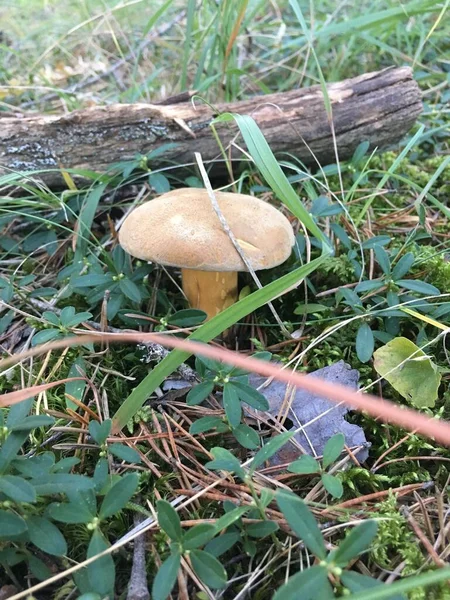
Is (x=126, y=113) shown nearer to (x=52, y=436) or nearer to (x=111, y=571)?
(x=52, y=436)

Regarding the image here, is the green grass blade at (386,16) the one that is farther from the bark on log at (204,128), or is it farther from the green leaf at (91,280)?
the green leaf at (91,280)

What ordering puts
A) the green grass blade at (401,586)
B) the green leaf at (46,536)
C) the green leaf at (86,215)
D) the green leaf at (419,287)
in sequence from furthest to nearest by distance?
1. the green leaf at (86,215)
2. the green leaf at (419,287)
3. the green leaf at (46,536)
4. the green grass blade at (401,586)

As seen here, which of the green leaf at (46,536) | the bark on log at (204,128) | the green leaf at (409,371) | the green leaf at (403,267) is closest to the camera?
the green leaf at (46,536)

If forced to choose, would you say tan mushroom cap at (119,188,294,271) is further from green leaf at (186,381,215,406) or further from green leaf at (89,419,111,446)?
green leaf at (89,419,111,446)

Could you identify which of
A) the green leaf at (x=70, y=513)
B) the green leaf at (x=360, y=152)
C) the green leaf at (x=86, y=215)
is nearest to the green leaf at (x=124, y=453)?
the green leaf at (x=70, y=513)

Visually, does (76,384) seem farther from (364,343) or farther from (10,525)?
(364,343)

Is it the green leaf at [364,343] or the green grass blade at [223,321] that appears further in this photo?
the green leaf at [364,343]

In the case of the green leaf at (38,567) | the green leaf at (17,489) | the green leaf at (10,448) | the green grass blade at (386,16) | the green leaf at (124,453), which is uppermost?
the green grass blade at (386,16)
